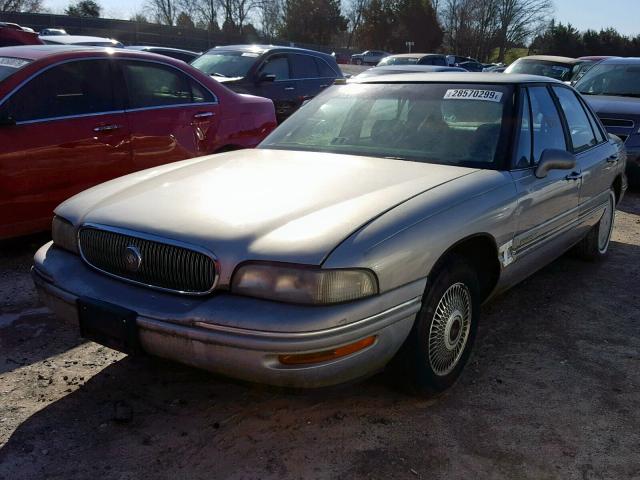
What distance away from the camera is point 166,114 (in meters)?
5.59

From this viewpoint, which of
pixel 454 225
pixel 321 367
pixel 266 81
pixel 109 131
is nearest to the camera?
pixel 321 367

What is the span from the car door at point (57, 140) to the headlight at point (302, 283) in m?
2.85

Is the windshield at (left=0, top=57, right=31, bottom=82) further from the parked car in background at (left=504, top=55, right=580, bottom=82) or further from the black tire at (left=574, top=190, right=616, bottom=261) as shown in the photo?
the parked car in background at (left=504, top=55, right=580, bottom=82)

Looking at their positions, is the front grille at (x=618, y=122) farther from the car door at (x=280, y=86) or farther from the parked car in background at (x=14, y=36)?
the parked car in background at (x=14, y=36)

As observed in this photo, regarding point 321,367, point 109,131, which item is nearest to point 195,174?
point 321,367

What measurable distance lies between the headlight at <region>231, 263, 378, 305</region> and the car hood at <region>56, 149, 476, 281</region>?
0.15ft

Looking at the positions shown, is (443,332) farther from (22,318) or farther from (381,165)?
(22,318)

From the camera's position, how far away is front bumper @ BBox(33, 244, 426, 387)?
2.34 meters

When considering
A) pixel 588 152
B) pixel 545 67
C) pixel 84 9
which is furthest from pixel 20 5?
pixel 588 152

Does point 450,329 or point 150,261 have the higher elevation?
point 150,261

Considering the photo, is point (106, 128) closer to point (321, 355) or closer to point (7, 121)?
point (7, 121)

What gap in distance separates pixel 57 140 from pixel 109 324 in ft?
8.72

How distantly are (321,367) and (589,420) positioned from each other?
4.57 feet

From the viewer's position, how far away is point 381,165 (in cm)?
341
